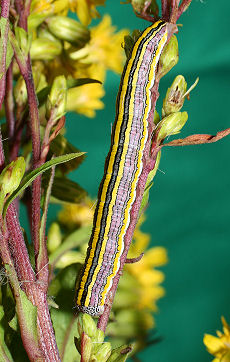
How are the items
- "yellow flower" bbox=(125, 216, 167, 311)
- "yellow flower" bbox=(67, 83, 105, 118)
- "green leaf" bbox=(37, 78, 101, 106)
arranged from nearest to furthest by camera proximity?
"green leaf" bbox=(37, 78, 101, 106) < "yellow flower" bbox=(67, 83, 105, 118) < "yellow flower" bbox=(125, 216, 167, 311)

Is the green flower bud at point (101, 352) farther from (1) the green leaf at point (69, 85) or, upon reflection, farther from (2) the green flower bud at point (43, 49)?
(2) the green flower bud at point (43, 49)

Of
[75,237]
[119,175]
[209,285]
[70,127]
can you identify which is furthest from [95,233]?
[70,127]

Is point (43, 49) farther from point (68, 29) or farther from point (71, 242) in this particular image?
point (71, 242)

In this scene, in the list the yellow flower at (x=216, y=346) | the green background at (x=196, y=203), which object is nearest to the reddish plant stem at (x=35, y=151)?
the yellow flower at (x=216, y=346)

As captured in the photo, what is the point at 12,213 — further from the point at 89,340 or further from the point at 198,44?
the point at 198,44

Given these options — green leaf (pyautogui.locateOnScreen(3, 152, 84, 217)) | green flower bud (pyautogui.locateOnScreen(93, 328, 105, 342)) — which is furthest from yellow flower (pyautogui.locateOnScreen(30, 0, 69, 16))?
green flower bud (pyautogui.locateOnScreen(93, 328, 105, 342))

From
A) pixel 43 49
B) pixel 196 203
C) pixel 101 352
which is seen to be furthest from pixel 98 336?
pixel 196 203

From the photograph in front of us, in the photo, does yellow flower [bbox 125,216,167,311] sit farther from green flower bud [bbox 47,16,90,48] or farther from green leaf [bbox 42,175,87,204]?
green flower bud [bbox 47,16,90,48]
